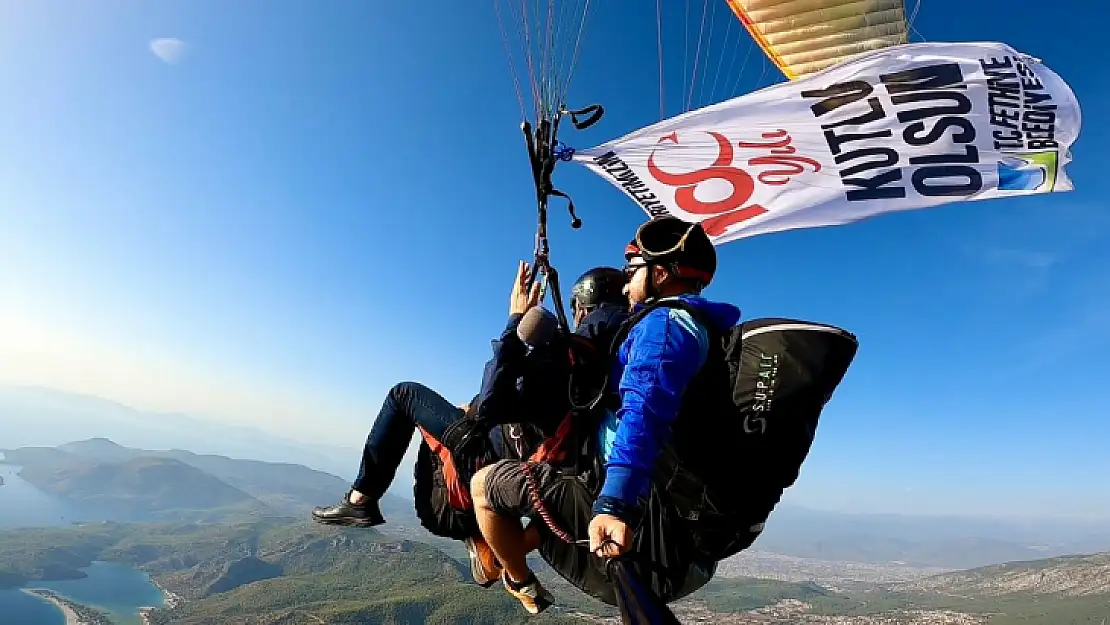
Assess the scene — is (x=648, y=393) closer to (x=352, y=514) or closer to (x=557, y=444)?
(x=557, y=444)

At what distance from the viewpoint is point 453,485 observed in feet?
12.7

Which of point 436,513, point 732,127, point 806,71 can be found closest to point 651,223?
point 436,513

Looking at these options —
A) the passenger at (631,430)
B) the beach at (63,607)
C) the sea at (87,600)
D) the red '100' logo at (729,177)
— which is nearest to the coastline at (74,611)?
the beach at (63,607)

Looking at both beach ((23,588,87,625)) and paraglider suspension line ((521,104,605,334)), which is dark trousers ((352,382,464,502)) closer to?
paraglider suspension line ((521,104,605,334))

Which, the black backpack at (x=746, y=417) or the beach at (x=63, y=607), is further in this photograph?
the beach at (x=63, y=607)

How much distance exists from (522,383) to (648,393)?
0.83m

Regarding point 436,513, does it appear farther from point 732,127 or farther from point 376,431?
point 732,127

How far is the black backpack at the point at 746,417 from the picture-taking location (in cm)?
248

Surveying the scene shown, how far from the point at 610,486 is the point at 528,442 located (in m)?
1.37

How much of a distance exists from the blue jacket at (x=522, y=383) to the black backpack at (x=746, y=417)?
0.36 meters

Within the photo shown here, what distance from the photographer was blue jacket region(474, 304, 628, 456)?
2967mm

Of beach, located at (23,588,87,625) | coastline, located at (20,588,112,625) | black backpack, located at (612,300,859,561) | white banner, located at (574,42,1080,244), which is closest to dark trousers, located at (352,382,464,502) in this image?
black backpack, located at (612,300,859,561)

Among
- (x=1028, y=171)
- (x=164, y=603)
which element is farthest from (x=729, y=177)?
(x=164, y=603)

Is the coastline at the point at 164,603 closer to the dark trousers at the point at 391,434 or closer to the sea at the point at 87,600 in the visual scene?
the sea at the point at 87,600
